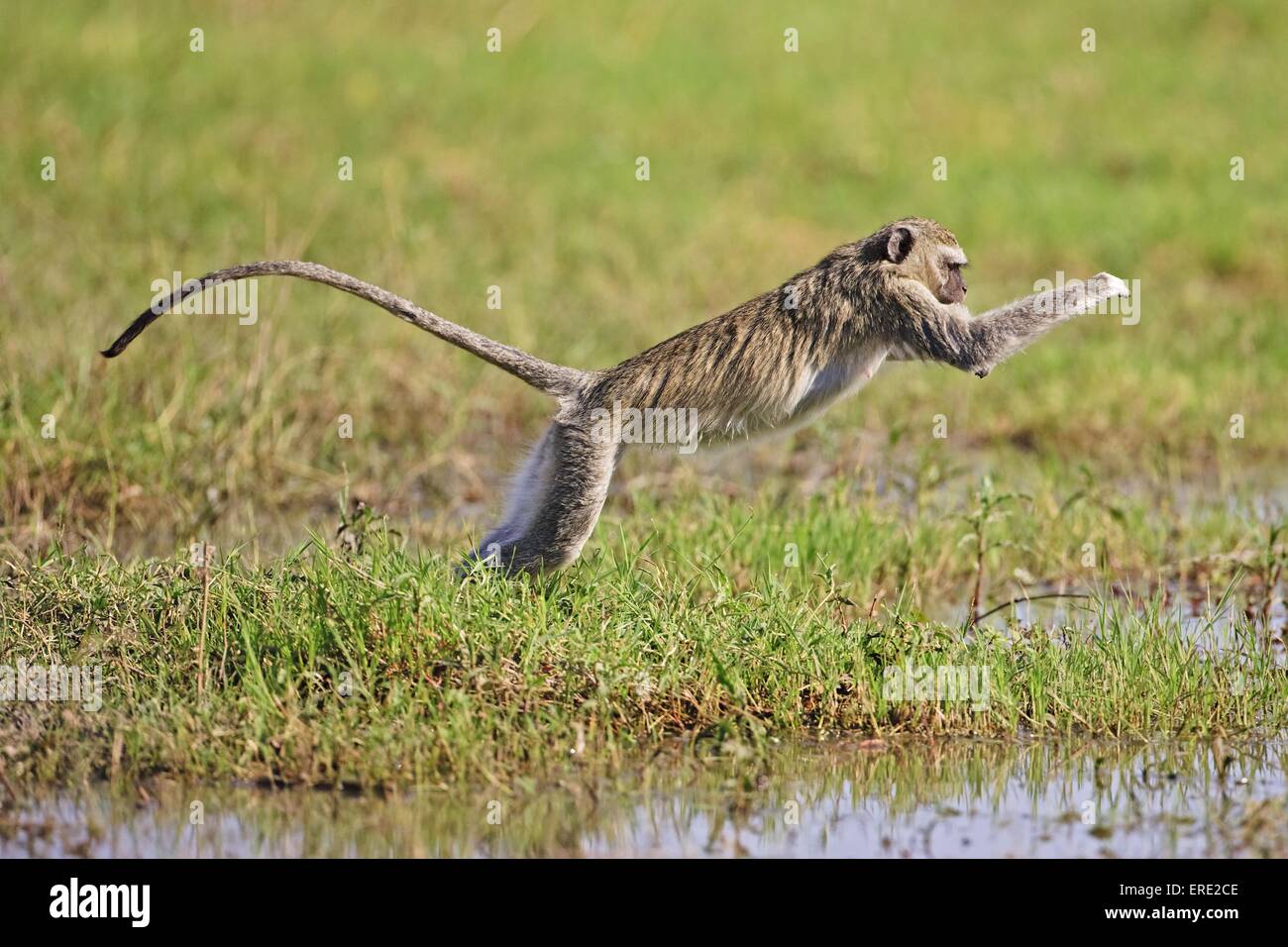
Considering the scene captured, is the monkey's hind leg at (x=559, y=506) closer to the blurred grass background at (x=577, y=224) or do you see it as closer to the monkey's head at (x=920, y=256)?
the blurred grass background at (x=577, y=224)

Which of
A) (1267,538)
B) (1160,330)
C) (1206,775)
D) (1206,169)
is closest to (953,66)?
(1206,169)

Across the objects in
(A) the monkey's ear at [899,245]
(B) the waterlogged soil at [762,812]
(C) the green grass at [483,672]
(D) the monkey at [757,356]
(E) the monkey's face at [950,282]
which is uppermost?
(A) the monkey's ear at [899,245]

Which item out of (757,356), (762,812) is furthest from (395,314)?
(762,812)

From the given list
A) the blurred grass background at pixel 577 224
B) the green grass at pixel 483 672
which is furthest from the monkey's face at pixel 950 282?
the blurred grass background at pixel 577 224

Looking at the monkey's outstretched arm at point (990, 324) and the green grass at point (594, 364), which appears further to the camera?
the monkey's outstretched arm at point (990, 324)

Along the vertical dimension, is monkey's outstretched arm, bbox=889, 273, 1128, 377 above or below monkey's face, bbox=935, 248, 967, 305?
below

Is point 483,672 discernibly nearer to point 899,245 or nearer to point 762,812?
point 762,812

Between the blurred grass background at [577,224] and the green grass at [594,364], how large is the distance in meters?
0.05

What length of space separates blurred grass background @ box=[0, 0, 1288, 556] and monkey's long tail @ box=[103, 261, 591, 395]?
2.74 ft

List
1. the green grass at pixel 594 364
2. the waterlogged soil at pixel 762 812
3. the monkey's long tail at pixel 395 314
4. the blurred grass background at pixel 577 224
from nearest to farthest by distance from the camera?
the waterlogged soil at pixel 762 812 → the green grass at pixel 594 364 → the monkey's long tail at pixel 395 314 → the blurred grass background at pixel 577 224

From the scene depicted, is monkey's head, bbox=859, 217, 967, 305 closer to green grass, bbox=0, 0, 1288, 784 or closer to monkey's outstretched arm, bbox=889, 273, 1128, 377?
monkey's outstretched arm, bbox=889, 273, 1128, 377

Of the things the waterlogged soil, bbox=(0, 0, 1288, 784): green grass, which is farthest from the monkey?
the waterlogged soil

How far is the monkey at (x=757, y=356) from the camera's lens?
6.64 meters

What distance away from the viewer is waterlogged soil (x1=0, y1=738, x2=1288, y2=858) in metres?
5.17
